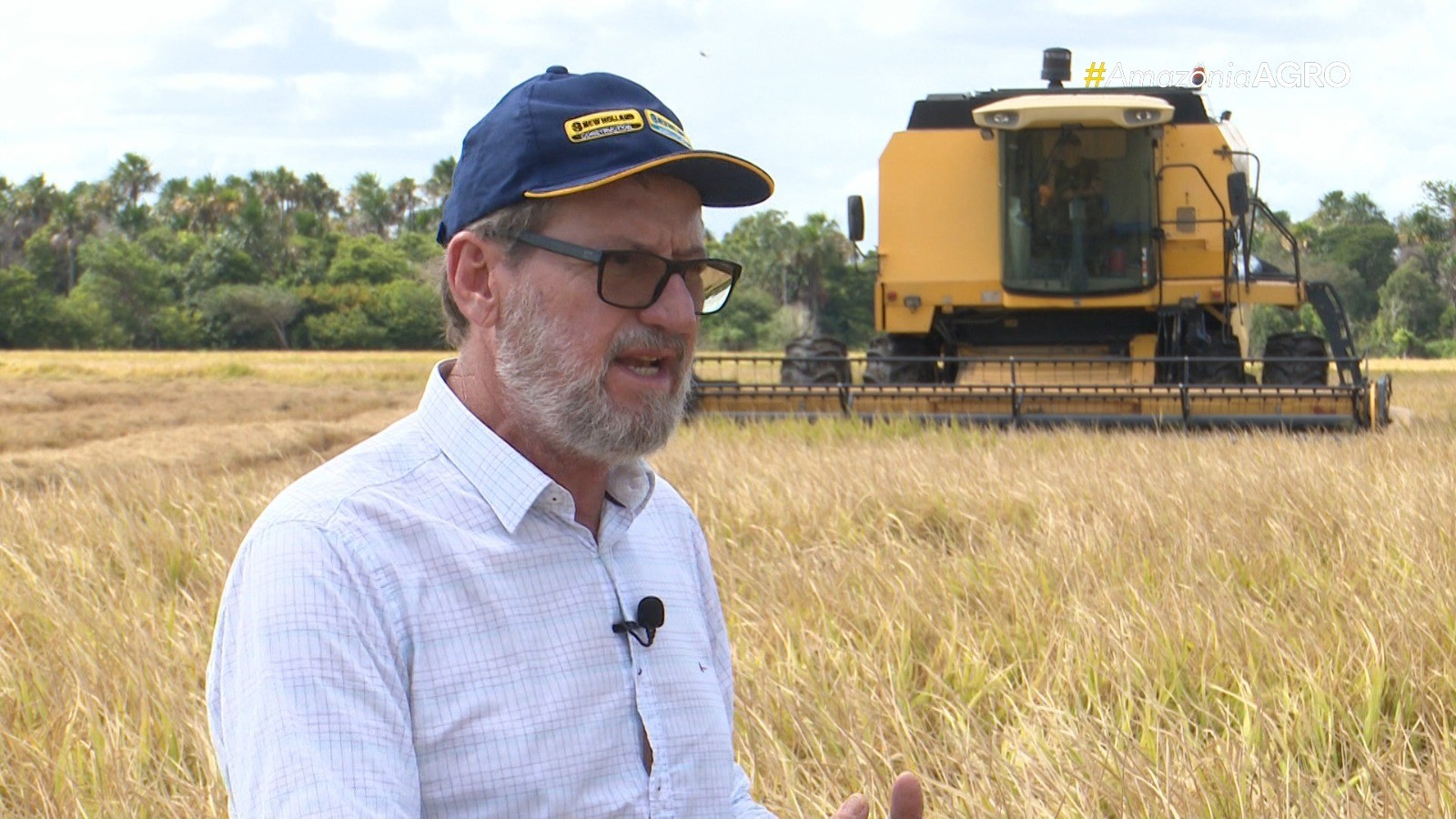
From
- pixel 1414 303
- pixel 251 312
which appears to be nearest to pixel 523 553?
pixel 251 312

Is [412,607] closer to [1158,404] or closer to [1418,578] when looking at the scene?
[1418,578]

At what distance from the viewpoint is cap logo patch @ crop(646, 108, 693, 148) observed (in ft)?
6.38

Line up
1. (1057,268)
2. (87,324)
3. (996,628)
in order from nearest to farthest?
(996,628)
(1057,268)
(87,324)

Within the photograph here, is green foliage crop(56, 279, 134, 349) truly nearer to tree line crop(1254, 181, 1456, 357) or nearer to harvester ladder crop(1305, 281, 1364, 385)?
tree line crop(1254, 181, 1456, 357)

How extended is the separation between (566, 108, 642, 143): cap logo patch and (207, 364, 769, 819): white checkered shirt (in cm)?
35

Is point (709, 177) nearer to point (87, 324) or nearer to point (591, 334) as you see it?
point (591, 334)

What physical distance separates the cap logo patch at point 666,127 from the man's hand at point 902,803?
2.62ft

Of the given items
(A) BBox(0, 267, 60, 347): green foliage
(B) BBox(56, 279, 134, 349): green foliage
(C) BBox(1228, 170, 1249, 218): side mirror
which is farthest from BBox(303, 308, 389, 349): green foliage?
(C) BBox(1228, 170, 1249, 218): side mirror

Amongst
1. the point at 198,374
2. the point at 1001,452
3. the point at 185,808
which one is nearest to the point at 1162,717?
the point at 185,808

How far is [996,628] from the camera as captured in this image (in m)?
4.29

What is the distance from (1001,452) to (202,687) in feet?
16.9

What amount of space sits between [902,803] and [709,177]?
0.79 m

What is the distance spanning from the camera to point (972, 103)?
42.8 feet

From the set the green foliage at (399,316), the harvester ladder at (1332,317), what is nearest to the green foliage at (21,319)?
the green foliage at (399,316)
